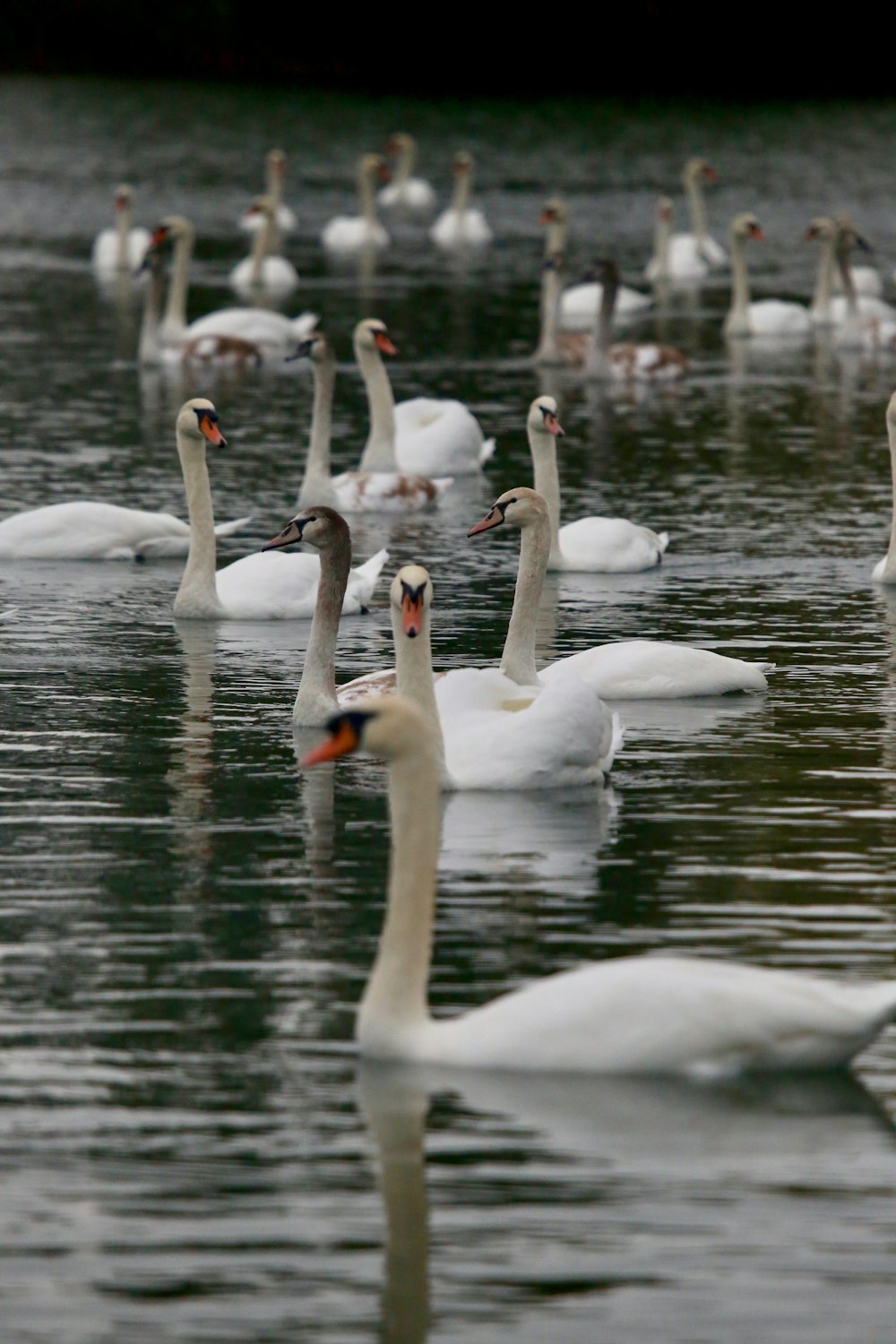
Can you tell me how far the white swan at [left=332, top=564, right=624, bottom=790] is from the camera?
10.8 metres

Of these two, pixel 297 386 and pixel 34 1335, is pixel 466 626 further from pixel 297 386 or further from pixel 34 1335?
pixel 297 386

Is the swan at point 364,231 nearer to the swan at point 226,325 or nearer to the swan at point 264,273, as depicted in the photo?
the swan at point 264,273

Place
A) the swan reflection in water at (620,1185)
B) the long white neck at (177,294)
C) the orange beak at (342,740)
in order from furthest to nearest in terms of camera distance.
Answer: the long white neck at (177,294) < the orange beak at (342,740) < the swan reflection in water at (620,1185)

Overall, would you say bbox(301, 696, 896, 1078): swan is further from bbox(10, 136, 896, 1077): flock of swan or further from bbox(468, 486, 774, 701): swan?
bbox(468, 486, 774, 701): swan

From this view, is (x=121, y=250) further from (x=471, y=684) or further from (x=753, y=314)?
(x=471, y=684)

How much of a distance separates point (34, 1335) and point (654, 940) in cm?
326

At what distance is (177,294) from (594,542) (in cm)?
1440

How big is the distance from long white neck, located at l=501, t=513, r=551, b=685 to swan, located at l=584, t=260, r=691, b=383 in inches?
570

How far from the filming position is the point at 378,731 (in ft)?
24.4

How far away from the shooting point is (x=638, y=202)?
47.7 metres

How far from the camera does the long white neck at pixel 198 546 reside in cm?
1516

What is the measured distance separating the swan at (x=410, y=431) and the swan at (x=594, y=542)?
349cm

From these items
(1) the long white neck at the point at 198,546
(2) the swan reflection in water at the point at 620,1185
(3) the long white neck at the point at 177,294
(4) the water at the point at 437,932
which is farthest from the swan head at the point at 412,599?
(3) the long white neck at the point at 177,294

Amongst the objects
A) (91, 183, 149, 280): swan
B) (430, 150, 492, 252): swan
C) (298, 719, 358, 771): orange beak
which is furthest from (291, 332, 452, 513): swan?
(430, 150, 492, 252): swan
